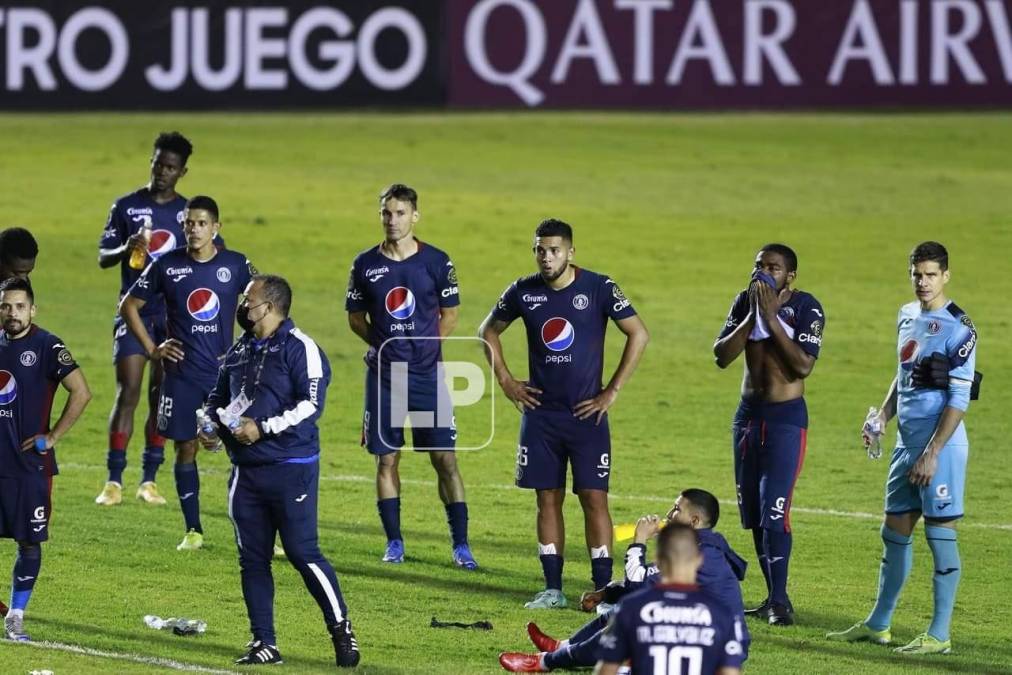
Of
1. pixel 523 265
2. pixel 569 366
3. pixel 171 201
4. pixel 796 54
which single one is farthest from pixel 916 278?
pixel 796 54

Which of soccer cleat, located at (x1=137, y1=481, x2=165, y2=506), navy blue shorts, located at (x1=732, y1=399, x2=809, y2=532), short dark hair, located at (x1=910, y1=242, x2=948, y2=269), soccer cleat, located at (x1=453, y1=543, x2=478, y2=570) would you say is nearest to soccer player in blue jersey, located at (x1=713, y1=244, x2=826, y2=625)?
navy blue shorts, located at (x1=732, y1=399, x2=809, y2=532)

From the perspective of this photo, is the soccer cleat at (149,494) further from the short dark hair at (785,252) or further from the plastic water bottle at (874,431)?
the plastic water bottle at (874,431)

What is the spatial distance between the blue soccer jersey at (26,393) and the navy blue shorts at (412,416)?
2698 millimetres

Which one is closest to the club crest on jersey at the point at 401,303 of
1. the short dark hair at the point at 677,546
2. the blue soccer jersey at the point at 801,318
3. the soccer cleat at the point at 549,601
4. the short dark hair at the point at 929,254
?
the soccer cleat at the point at 549,601

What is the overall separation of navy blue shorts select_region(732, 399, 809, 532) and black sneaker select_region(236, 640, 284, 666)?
3.27 meters

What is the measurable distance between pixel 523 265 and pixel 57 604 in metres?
16.2

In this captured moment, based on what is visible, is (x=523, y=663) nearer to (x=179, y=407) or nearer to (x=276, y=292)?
(x=276, y=292)

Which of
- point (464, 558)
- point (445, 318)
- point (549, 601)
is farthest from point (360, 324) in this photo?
point (549, 601)

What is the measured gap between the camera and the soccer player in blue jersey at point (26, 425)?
1033 centimetres

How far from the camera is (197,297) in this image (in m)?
13.1

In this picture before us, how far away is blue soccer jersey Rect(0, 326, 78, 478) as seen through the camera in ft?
34.1

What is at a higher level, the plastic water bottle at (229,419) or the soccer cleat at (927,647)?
the plastic water bottle at (229,419)

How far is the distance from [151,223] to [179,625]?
497 centimetres

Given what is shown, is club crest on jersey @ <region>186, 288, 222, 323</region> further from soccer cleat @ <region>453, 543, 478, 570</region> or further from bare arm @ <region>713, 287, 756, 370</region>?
bare arm @ <region>713, 287, 756, 370</region>
